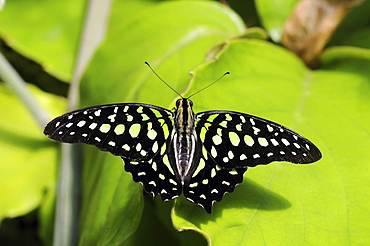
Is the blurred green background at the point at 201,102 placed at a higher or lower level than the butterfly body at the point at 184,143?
lower

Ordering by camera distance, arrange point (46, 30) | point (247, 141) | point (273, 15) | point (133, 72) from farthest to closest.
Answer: point (46, 30)
point (273, 15)
point (133, 72)
point (247, 141)

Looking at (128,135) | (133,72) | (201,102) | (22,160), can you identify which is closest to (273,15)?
(133,72)

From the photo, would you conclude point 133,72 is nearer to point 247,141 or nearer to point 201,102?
point 201,102

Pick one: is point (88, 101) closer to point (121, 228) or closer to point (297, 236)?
point (121, 228)

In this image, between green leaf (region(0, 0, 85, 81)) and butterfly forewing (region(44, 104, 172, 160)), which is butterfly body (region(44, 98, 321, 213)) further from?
green leaf (region(0, 0, 85, 81))

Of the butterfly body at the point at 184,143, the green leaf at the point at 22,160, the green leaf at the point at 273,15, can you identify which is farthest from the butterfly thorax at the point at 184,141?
the green leaf at the point at 22,160

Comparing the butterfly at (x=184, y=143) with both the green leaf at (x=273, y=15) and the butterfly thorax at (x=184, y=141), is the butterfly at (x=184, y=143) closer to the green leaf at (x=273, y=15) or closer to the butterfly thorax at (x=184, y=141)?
the butterfly thorax at (x=184, y=141)

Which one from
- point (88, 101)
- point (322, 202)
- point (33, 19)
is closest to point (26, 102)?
point (88, 101)
